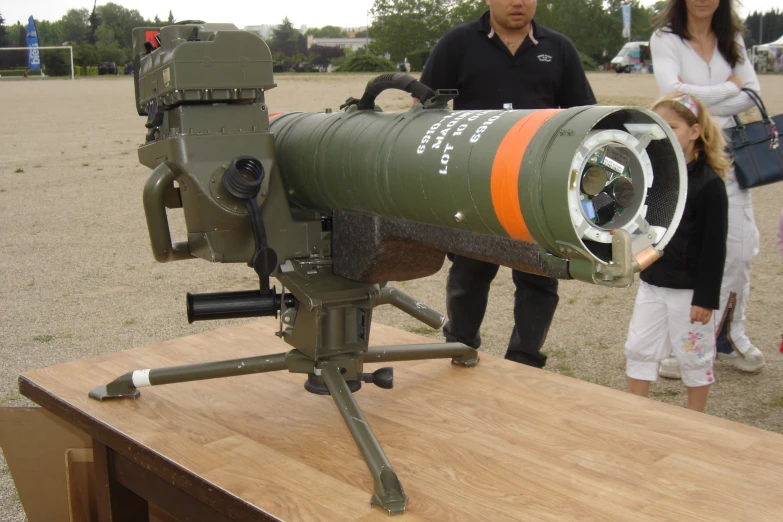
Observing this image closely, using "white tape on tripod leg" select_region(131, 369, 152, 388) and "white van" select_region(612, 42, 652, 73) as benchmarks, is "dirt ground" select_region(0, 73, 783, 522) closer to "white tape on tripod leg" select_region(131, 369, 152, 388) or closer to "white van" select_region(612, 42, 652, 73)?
"white tape on tripod leg" select_region(131, 369, 152, 388)

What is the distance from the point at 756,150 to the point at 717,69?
418 mm

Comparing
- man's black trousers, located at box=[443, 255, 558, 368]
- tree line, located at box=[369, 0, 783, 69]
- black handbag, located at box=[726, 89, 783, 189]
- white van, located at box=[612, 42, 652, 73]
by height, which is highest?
tree line, located at box=[369, 0, 783, 69]

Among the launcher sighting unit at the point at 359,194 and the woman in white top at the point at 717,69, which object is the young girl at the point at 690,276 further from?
the launcher sighting unit at the point at 359,194

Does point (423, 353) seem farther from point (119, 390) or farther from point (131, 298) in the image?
point (131, 298)

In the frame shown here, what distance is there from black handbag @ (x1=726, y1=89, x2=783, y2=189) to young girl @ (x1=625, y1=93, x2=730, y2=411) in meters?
0.70

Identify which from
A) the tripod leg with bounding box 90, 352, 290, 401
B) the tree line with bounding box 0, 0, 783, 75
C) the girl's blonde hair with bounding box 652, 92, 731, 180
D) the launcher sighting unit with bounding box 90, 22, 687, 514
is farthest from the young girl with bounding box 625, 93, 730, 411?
the tree line with bounding box 0, 0, 783, 75

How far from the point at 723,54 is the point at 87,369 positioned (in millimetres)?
3118

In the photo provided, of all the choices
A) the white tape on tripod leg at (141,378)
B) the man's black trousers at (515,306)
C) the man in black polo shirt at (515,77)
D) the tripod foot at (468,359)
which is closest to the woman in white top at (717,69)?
the man in black polo shirt at (515,77)

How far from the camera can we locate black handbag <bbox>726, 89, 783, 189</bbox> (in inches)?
153

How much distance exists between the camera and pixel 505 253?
1679mm

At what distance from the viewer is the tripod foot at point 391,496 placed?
1867 millimetres

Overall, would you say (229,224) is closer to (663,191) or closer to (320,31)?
(663,191)

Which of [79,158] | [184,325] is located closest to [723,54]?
[184,325]

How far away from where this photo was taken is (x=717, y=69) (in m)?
3.97
